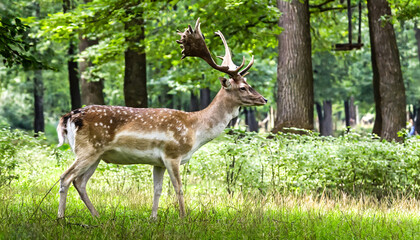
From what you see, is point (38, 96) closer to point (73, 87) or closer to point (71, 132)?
point (73, 87)

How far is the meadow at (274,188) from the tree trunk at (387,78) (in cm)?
326

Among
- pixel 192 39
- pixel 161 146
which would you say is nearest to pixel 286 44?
pixel 192 39

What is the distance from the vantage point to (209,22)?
11953mm

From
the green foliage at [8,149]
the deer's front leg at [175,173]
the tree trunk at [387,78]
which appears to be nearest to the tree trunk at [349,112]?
the tree trunk at [387,78]

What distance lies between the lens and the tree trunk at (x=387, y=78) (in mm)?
12320

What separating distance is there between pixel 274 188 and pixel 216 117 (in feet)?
8.48

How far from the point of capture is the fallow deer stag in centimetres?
570

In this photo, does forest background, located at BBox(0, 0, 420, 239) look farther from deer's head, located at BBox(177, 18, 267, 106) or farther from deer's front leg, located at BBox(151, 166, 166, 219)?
deer's head, located at BBox(177, 18, 267, 106)

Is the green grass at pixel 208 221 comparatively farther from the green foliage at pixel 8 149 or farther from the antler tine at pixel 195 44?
the antler tine at pixel 195 44

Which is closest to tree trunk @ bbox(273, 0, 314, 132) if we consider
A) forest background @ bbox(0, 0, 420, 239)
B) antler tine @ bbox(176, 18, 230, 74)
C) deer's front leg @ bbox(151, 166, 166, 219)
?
forest background @ bbox(0, 0, 420, 239)

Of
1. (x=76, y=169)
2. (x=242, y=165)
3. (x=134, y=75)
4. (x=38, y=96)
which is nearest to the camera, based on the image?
(x=76, y=169)

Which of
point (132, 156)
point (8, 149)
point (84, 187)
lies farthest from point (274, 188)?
point (8, 149)

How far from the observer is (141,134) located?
5.81 meters

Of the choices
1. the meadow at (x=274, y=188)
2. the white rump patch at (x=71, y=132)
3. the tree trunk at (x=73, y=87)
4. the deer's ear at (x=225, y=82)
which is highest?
the tree trunk at (x=73, y=87)
